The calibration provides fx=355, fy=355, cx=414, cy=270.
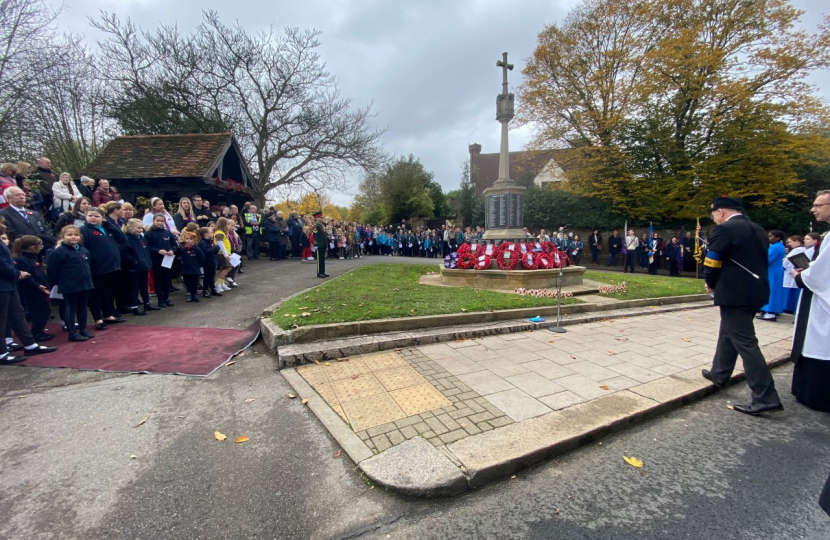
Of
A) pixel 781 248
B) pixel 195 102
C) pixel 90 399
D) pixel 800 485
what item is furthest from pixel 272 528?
pixel 195 102

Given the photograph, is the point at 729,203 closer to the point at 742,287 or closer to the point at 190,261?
the point at 742,287

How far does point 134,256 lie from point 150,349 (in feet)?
7.78

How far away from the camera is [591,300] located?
805 cm

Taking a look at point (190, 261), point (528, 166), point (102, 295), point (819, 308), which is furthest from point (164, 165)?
point (528, 166)

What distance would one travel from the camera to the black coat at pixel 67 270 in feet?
16.1

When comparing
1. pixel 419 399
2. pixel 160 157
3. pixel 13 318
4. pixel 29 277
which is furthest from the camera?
pixel 160 157

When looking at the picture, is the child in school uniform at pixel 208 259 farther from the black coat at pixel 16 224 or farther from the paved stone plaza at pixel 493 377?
the paved stone plaza at pixel 493 377

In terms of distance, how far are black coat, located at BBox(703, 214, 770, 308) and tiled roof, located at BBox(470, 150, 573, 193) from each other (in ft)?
68.6

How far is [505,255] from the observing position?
921 cm

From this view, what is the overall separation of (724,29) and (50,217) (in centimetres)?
2767

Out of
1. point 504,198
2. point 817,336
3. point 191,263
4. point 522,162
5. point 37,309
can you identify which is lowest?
point 817,336

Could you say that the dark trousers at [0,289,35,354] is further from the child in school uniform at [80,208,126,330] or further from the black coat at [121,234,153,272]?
the black coat at [121,234,153,272]

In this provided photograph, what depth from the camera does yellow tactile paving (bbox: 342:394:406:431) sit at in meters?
3.09

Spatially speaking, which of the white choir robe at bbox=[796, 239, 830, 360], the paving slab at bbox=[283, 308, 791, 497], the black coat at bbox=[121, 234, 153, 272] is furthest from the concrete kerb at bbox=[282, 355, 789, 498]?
the black coat at bbox=[121, 234, 153, 272]
